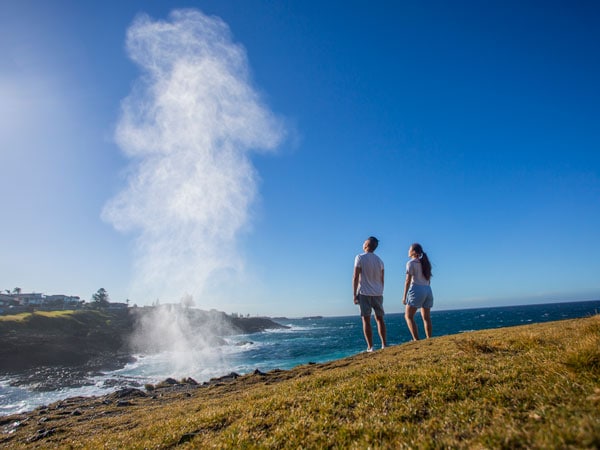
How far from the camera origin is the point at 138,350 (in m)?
75.0

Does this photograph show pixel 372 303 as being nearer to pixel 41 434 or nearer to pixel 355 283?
pixel 355 283

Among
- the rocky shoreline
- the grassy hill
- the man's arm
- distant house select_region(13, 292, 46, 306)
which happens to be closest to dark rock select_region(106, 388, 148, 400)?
the grassy hill

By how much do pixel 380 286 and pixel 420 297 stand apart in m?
1.84

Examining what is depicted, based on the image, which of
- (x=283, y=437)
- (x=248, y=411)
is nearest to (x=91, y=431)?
(x=248, y=411)

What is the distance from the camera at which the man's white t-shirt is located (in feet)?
36.4

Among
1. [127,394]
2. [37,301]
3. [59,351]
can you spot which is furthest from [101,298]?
[127,394]

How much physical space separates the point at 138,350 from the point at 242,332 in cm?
7618

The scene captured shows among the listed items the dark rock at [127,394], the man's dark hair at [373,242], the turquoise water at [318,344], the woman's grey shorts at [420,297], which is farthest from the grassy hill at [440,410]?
the dark rock at [127,394]

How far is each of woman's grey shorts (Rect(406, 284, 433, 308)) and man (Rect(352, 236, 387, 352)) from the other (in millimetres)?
1472

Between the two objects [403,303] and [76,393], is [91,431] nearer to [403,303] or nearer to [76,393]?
[403,303]

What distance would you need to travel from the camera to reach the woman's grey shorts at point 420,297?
1162cm

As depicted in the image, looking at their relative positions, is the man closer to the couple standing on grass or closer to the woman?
the couple standing on grass

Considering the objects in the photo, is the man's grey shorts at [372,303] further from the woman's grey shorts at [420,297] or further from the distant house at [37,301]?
the distant house at [37,301]

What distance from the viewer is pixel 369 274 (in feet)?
36.5
